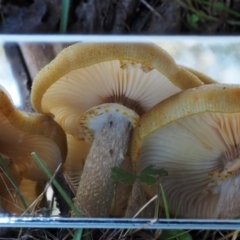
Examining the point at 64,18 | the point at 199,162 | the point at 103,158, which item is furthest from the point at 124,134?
the point at 64,18

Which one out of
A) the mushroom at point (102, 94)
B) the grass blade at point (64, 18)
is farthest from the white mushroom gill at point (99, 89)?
the grass blade at point (64, 18)

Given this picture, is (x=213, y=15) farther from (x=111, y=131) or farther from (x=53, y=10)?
(x=111, y=131)

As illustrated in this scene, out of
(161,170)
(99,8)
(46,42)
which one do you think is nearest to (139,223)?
(161,170)

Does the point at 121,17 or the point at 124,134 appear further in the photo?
the point at 121,17

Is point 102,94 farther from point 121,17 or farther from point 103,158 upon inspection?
point 121,17

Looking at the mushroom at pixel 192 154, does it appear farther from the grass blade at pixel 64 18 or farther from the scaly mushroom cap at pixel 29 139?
the grass blade at pixel 64 18

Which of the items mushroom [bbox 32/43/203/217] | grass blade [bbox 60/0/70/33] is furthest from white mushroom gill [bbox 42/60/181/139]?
grass blade [bbox 60/0/70/33]

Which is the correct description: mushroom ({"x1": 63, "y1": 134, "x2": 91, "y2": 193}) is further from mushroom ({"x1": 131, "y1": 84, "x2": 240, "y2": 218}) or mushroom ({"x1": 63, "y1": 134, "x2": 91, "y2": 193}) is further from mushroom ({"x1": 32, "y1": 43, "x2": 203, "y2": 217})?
mushroom ({"x1": 131, "y1": 84, "x2": 240, "y2": 218})
